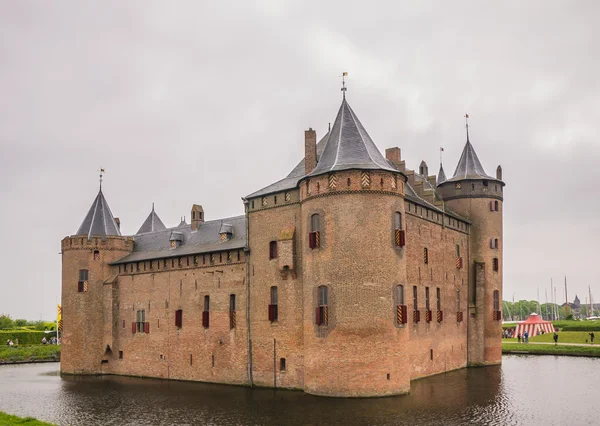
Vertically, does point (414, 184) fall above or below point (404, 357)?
above

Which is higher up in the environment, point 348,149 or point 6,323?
point 348,149

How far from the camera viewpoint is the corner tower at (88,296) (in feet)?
105

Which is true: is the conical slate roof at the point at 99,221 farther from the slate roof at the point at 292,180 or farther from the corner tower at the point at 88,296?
the slate roof at the point at 292,180

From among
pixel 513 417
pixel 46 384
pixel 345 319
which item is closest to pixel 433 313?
pixel 345 319

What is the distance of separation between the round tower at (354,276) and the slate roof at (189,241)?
5.60 meters

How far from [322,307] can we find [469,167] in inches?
622

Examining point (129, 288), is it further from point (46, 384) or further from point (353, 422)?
point (353, 422)

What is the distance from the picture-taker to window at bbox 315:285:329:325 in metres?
22.0

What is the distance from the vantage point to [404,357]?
870 inches

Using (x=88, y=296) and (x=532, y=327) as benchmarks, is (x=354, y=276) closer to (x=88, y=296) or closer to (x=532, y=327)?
(x=88, y=296)

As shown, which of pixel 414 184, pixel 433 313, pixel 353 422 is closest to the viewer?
pixel 353 422

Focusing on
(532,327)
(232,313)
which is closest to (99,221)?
(232,313)

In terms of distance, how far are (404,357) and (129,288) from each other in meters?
16.9

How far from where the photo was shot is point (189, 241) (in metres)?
31.2
